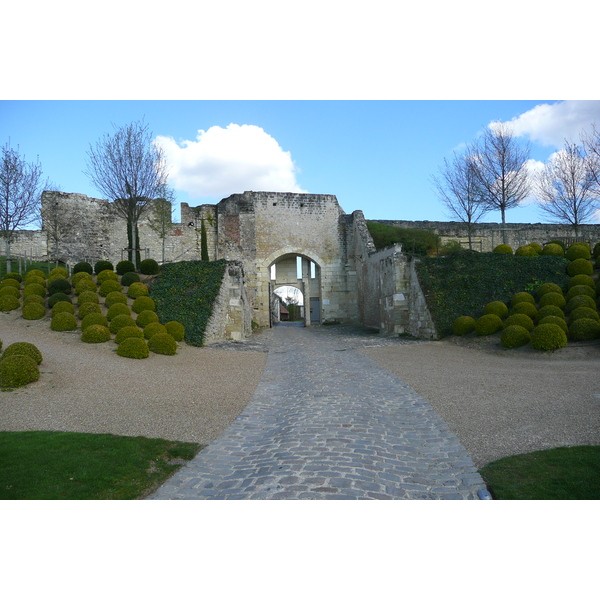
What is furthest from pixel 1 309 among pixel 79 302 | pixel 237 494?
pixel 237 494

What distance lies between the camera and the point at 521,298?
12633mm

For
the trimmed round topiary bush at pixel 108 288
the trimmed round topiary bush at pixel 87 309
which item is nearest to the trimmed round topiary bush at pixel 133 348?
the trimmed round topiary bush at pixel 87 309

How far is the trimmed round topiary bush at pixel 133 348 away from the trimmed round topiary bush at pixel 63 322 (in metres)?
2.51

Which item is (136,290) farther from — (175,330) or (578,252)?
(578,252)

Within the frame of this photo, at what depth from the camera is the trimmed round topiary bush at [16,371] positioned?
23.3 ft

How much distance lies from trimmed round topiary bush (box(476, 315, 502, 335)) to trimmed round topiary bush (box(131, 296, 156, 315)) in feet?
32.5

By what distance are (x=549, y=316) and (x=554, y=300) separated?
4.19 feet

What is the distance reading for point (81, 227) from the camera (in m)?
22.7

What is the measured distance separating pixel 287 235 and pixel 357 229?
3751 mm

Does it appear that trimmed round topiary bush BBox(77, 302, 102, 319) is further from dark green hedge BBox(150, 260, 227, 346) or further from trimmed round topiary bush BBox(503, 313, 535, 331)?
trimmed round topiary bush BBox(503, 313, 535, 331)

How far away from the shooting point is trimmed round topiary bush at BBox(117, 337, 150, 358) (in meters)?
10.0

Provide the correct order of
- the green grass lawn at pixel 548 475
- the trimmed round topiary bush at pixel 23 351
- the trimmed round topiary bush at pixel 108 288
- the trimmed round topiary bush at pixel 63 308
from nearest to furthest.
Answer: the green grass lawn at pixel 548 475 → the trimmed round topiary bush at pixel 23 351 → the trimmed round topiary bush at pixel 63 308 → the trimmed round topiary bush at pixel 108 288

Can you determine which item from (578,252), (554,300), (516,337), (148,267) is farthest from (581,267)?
(148,267)

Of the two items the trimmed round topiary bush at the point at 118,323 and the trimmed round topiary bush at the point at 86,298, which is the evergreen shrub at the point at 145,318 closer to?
the trimmed round topiary bush at the point at 118,323
